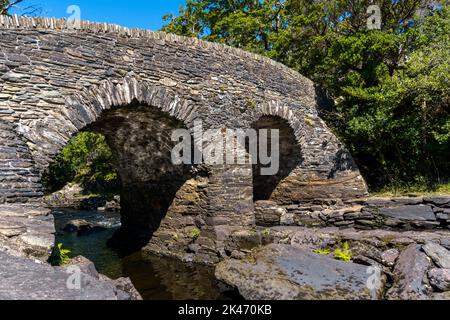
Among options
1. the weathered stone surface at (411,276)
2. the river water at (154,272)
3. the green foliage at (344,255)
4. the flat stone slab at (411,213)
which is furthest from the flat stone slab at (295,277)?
the flat stone slab at (411,213)

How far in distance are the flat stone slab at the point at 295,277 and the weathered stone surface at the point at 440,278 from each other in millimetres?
739

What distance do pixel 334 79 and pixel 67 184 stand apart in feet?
71.0

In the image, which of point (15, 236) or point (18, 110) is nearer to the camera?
point (15, 236)

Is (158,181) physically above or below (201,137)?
below

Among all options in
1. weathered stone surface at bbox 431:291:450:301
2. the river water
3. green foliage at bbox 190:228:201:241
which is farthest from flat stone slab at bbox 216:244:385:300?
green foliage at bbox 190:228:201:241

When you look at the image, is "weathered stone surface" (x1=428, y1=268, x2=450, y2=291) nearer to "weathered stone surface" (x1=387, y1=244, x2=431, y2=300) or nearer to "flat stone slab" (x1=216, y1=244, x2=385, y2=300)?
"weathered stone surface" (x1=387, y1=244, x2=431, y2=300)

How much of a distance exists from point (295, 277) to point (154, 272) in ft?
14.6

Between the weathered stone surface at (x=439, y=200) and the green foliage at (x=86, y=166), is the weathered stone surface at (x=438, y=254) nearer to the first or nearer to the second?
the weathered stone surface at (x=439, y=200)

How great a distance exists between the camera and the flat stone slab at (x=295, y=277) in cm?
459

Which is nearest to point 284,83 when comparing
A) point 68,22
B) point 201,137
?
point 201,137

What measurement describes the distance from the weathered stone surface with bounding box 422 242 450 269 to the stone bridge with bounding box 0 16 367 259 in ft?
14.1

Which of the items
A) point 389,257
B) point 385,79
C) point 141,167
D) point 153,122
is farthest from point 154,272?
point 385,79

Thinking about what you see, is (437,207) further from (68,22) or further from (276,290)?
(68,22)

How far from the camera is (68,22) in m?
6.77
